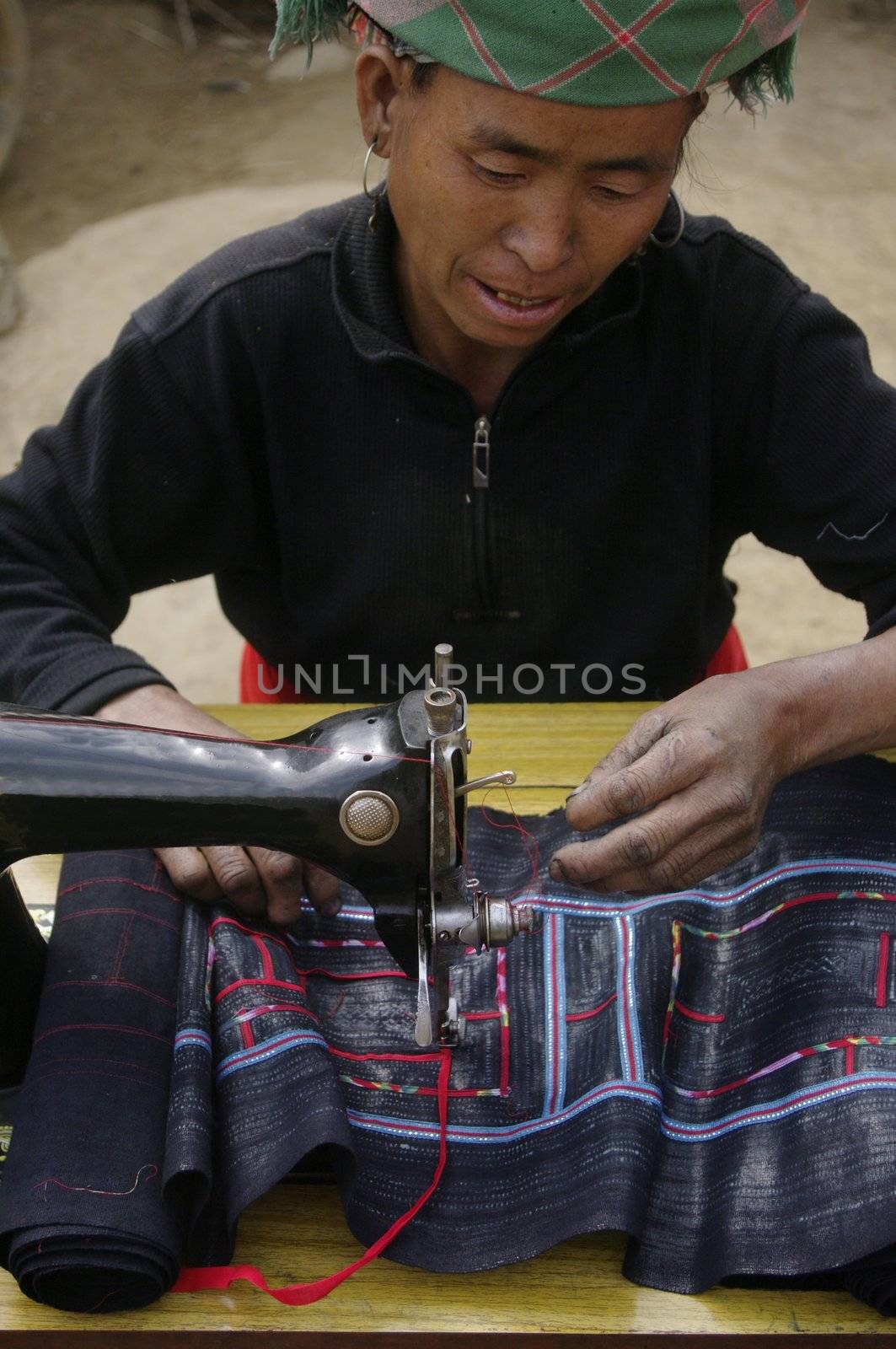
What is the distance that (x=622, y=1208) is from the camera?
111cm

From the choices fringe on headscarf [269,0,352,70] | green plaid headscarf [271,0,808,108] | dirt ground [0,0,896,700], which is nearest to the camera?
green plaid headscarf [271,0,808,108]

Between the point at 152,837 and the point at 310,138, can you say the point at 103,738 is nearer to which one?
the point at 152,837

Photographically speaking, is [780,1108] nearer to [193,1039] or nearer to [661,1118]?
[661,1118]

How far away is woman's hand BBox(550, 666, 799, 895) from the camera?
123 centimetres

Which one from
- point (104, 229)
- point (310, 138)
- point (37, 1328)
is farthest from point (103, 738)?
point (310, 138)

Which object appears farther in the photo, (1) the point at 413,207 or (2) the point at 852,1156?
(1) the point at 413,207

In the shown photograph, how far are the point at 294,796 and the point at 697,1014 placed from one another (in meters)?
0.43

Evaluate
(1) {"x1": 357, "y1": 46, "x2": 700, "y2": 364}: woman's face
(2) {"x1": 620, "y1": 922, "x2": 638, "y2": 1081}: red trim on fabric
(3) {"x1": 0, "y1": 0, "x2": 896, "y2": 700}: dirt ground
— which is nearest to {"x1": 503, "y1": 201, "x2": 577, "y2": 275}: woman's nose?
(1) {"x1": 357, "y1": 46, "x2": 700, "y2": 364}: woman's face

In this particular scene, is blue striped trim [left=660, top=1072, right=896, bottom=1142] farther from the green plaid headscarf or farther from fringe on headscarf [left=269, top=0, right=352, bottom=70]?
fringe on headscarf [left=269, top=0, right=352, bottom=70]

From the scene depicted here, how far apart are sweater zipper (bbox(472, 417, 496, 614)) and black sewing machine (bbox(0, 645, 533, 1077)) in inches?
20.7

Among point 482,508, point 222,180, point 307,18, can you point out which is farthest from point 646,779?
point 222,180

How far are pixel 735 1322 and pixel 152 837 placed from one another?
2.04 ft

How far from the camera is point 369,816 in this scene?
116 centimetres

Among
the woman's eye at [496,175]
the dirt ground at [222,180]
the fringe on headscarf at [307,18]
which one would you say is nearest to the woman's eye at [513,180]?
the woman's eye at [496,175]
